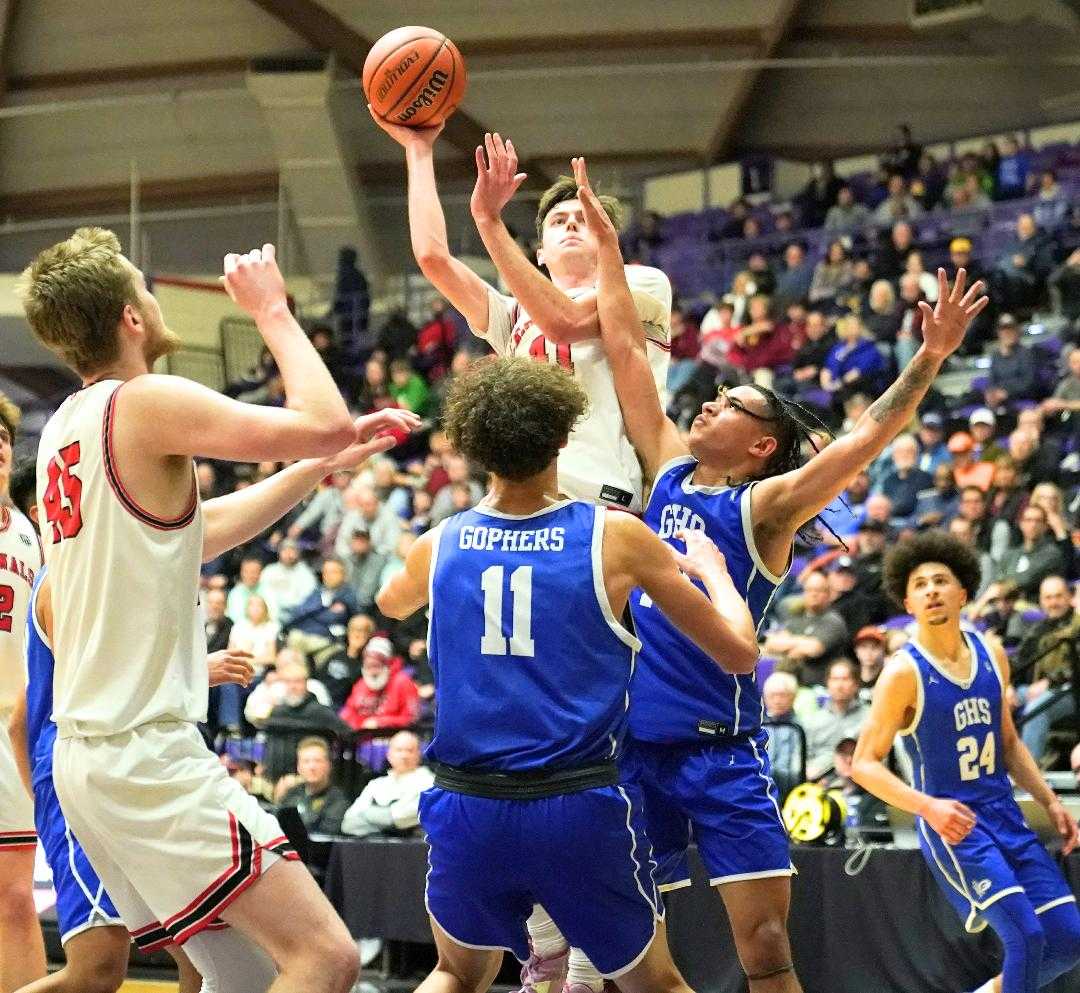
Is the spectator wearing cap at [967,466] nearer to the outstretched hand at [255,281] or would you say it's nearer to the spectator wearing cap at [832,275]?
the spectator wearing cap at [832,275]

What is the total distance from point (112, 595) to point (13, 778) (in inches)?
81.5

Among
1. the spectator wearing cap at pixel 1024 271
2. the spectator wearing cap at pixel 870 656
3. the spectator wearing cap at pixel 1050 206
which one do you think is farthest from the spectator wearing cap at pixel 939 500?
the spectator wearing cap at pixel 1050 206

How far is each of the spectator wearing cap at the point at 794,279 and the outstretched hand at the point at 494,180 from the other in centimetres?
1175

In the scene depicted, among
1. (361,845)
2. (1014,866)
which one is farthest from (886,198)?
(1014,866)

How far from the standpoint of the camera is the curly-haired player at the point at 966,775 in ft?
20.4

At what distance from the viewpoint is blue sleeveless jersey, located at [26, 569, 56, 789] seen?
4.63 metres

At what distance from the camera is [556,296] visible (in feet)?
16.6

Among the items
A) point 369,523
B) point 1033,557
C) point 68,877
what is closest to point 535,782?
point 68,877

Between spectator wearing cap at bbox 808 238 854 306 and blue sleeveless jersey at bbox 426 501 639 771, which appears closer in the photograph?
blue sleeveless jersey at bbox 426 501 639 771

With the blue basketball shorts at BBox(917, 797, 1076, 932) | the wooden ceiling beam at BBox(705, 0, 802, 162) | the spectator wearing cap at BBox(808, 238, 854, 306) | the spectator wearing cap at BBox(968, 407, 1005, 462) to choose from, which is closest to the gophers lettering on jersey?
the blue basketball shorts at BBox(917, 797, 1076, 932)

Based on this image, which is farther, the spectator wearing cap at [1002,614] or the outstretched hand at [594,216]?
the spectator wearing cap at [1002,614]

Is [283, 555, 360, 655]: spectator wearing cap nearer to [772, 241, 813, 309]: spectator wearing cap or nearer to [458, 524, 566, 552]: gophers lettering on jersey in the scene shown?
[772, 241, 813, 309]: spectator wearing cap

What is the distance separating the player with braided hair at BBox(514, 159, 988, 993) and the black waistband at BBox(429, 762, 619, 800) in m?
0.84

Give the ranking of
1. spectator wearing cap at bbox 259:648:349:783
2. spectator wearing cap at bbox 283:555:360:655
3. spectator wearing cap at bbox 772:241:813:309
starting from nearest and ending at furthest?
1. spectator wearing cap at bbox 259:648:349:783
2. spectator wearing cap at bbox 283:555:360:655
3. spectator wearing cap at bbox 772:241:813:309
